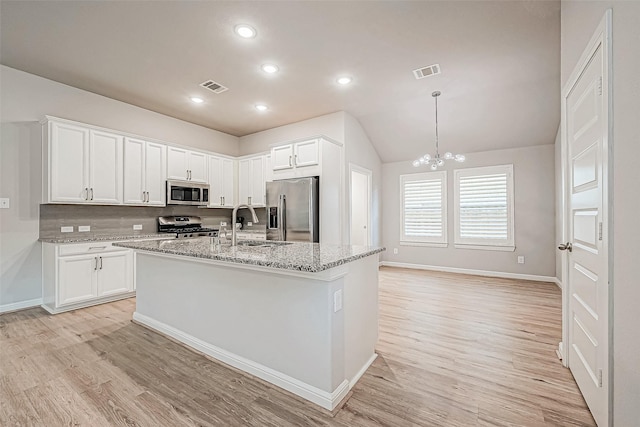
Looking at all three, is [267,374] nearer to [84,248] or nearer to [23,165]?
[84,248]

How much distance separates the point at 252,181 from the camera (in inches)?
219

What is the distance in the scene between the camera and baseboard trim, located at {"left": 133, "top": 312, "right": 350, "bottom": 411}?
1.72 m

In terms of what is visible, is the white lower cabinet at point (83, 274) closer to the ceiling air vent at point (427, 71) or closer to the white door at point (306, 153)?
the white door at point (306, 153)

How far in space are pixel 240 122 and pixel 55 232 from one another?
323 cm

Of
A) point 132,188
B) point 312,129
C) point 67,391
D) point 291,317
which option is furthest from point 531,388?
point 132,188

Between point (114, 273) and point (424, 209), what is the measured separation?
555cm

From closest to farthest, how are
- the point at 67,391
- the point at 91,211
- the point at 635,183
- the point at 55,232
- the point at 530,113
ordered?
the point at 635,183
the point at 67,391
the point at 55,232
the point at 91,211
the point at 530,113

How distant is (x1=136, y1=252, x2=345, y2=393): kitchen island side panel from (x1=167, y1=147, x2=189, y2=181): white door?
7.69ft

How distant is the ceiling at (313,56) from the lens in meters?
2.48

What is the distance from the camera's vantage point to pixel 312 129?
5.13 metres

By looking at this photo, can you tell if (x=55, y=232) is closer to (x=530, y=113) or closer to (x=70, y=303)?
(x=70, y=303)

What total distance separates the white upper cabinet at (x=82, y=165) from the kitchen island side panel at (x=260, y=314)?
1.90m

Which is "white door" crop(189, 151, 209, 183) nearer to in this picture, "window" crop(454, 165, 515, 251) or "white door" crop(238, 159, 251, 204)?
"white door" crop(238, 159, 251, 204)

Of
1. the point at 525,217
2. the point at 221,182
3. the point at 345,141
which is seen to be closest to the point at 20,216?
the point at 221,182
